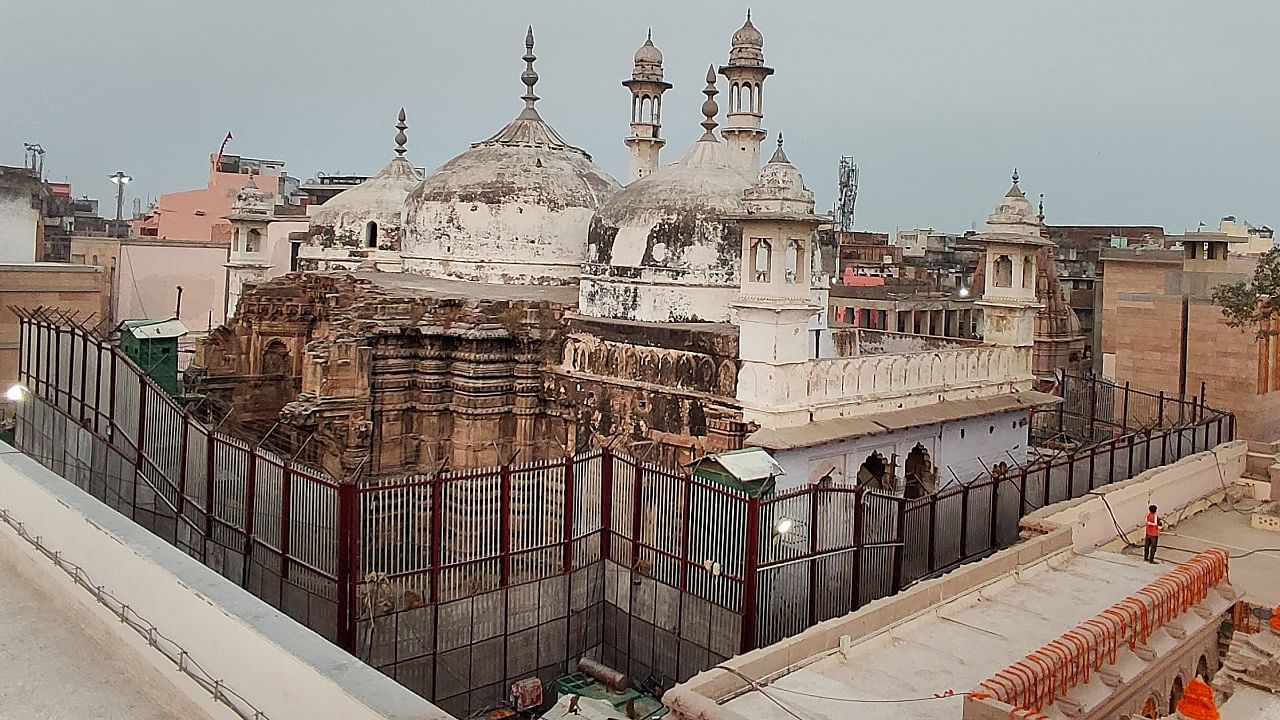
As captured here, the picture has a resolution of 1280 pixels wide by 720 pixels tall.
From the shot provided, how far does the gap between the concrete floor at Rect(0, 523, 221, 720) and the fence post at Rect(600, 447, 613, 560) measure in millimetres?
4397

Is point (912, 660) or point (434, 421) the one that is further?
point (434, 421)

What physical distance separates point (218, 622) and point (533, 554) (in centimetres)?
412

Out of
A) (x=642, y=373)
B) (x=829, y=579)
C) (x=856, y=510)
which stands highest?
(x=642, y=373)

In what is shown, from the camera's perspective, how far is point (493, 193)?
18.2m

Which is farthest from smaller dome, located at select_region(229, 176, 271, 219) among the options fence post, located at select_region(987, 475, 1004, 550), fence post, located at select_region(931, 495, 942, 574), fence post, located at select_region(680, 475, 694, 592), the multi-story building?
the multi-story building

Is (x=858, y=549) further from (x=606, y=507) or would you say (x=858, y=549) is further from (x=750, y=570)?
(x=606, y=507)

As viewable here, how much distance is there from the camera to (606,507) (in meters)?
10.0

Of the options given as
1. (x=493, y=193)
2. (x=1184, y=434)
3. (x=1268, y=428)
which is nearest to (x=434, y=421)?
(x=493, y=193)

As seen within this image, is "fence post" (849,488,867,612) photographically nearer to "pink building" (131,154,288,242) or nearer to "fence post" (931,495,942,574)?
"fence post" (931,495,942,574)

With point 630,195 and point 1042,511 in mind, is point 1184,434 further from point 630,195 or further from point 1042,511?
point 630,195

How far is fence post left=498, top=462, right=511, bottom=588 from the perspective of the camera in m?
9.08

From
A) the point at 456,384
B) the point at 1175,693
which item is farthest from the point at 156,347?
the point at 1175,693

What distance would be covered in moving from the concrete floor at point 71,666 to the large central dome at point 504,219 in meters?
11.3

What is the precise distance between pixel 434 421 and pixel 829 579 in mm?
7366
